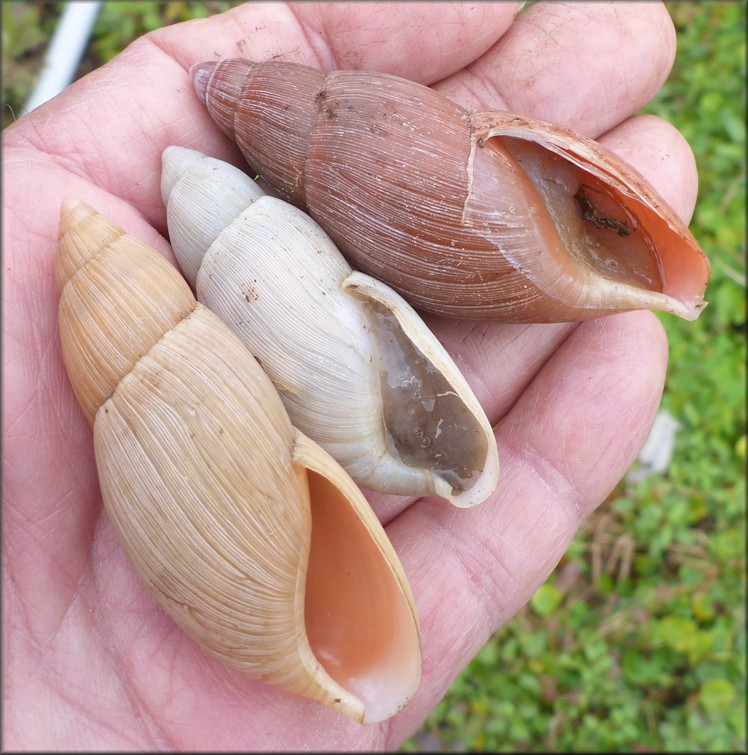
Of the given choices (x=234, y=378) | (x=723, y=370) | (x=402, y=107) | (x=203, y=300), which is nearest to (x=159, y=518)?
(x=234, y=378)

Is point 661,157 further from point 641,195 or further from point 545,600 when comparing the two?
point 545,600

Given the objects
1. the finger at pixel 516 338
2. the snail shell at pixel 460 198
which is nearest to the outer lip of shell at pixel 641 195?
the snail shell at pixel 460 198

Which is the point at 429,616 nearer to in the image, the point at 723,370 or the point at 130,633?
the point at 130,633

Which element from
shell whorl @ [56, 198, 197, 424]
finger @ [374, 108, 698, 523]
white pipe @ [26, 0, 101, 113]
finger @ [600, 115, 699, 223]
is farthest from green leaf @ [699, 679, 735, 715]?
white pipe @ [26, 0, 101, 113]

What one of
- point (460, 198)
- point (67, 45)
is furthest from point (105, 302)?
point (67, 45)

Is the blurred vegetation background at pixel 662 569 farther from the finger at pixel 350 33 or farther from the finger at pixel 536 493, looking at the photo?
the finger at pixel 350 33
